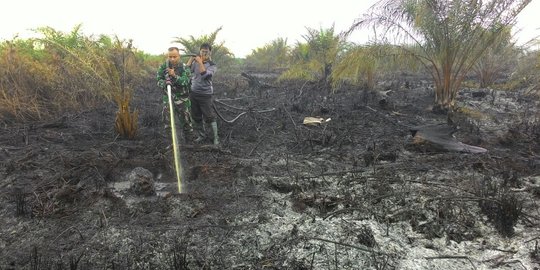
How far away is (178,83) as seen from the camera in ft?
18.6

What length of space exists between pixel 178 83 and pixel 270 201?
2767 millimetres

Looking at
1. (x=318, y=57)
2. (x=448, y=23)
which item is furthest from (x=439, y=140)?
(x=318, y=57)

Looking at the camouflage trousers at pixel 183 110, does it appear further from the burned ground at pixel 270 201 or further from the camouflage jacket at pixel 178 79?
the burned ground at pixel 270 201

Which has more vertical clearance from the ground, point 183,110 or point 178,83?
point 178,83

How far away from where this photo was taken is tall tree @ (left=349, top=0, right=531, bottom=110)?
7387mm

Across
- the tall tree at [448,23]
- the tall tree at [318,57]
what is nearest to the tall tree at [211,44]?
the tall tree at [318,57]

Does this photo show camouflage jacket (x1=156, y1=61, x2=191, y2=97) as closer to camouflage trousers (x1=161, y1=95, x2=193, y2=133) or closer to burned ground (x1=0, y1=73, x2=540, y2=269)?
camouflage trousers (x1=161, y1=95, x2=193, y2=133)

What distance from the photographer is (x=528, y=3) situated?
719 centimetres

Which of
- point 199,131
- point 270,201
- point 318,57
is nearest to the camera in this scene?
point 270,201

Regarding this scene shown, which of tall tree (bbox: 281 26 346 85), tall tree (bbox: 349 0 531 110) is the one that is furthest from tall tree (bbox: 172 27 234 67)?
tall tree (bbox: 349 0 531 110)

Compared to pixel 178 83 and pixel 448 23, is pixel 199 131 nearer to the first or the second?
pixel 178 83

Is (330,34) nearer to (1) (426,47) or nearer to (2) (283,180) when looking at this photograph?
(1) (426,47)

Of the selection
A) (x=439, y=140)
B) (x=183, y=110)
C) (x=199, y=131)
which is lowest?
(x=439, y=140)

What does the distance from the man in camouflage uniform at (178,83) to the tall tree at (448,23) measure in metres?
4.86
